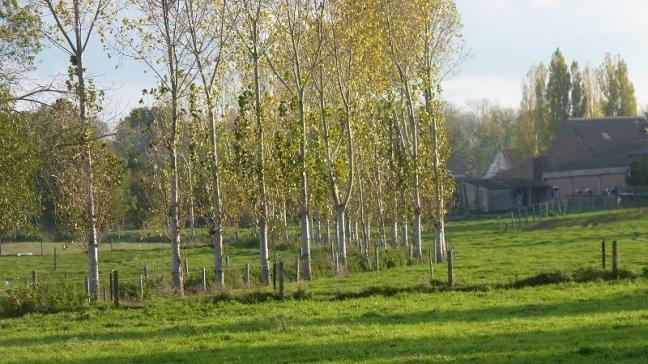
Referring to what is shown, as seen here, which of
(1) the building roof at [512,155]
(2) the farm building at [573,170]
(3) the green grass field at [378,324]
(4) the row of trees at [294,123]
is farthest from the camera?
(1) the building roof at [512,155]

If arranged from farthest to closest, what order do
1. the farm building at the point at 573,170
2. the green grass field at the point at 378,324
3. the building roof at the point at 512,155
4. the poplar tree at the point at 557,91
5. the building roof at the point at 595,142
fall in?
the building roof at the point at 512,155 → the poplar tree at the point at 557,91 → the building roof at the point at 595,142 → the farm building at the point at 573,170 → the green grass field at the point at 378,324

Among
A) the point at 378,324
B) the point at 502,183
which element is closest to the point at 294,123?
the point at 378,324

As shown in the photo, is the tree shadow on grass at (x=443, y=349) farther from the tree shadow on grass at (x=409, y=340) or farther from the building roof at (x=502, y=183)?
the building roof at (x=502, y=183)

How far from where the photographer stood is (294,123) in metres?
39.6

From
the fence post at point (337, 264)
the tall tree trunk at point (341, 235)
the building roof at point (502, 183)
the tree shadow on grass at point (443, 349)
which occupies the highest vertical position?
the building roof at point (502, 183)

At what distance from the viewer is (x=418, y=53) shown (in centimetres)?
4378

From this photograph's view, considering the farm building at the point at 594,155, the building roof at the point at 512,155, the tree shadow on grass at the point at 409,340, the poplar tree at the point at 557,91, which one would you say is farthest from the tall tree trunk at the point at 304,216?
the building roof at the point at 512,155

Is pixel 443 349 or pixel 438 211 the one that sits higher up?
pixel 438 211

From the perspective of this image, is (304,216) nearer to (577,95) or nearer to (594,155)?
(594,155)

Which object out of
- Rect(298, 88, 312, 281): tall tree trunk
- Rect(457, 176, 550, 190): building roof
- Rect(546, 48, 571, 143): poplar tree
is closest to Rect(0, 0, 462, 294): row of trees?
Rect(298, 88, 312, 281): tall tree trunk

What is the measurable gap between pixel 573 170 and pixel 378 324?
80971 millimetres

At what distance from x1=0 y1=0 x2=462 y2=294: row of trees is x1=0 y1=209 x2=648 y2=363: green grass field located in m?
4.19

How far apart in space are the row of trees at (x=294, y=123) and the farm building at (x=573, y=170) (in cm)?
4514

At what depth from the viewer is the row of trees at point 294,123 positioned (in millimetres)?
32750
